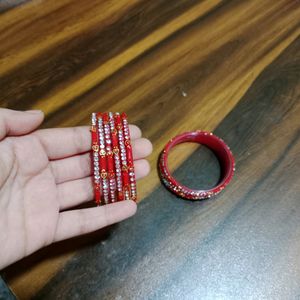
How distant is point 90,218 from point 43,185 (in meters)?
0.09

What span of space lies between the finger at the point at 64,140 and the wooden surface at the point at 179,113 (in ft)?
0.25

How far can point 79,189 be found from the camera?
0.57 m

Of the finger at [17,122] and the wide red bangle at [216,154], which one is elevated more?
the finger at [17,122]

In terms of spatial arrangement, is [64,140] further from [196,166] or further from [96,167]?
[196,166]

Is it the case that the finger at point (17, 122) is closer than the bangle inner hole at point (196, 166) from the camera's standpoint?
Yes

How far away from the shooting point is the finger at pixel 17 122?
49 cm

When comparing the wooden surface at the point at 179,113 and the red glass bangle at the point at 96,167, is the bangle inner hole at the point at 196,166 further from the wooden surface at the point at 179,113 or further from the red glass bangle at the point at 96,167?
the red glass bangle at the point at 96,167

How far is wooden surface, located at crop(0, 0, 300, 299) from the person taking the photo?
0.53m

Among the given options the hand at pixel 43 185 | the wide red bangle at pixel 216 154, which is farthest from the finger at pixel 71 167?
the wide red bangle at pixel 216 154

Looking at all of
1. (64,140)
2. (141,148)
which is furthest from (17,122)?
(141,148)

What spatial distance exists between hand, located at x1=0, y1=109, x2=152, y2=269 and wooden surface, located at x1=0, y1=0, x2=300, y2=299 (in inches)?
1.7

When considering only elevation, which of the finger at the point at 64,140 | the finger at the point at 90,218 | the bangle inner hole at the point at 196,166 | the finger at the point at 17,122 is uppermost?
the finger at the point at 17,122

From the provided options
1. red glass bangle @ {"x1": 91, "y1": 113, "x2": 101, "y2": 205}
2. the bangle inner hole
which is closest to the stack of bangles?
red glass bangle @ {"x1": 91, "y1": 113, "x2": 101, "y2": 205}

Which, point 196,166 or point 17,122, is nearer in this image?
point 17,122
